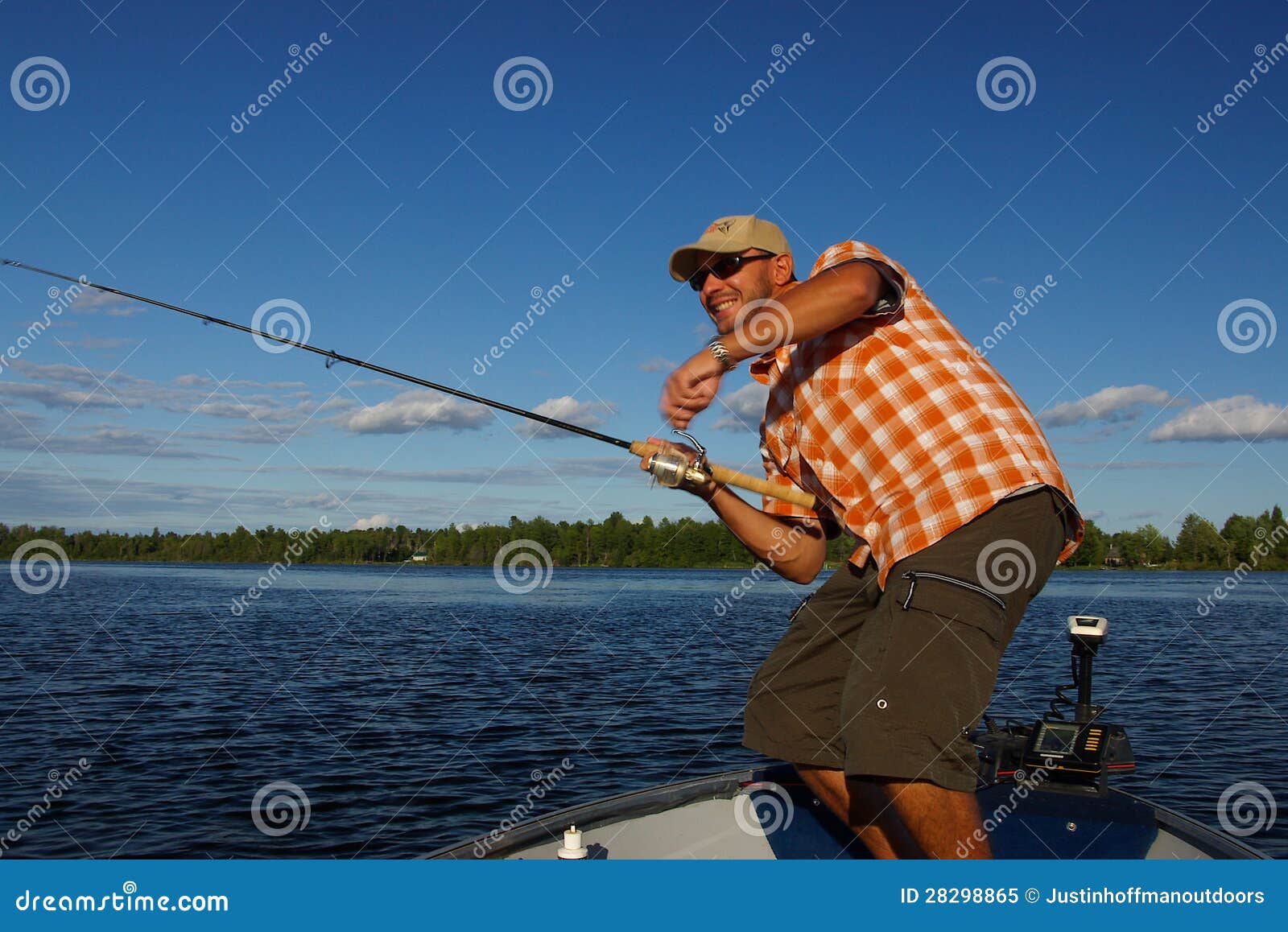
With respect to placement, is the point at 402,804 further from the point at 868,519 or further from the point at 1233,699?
the point at 1233,699

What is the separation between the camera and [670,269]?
142 inches

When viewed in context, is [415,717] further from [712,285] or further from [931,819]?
[931,819]

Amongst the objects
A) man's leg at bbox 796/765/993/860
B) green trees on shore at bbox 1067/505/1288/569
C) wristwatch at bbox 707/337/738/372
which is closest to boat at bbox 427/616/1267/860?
man's leg at bbox 796/765/993/860

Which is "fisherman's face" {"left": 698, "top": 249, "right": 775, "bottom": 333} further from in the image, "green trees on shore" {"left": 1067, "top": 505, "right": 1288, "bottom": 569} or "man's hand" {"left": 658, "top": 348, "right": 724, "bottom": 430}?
"green trees on shore" {"left": 1067, "top": 505, "right": 1288, "bottom": 569}

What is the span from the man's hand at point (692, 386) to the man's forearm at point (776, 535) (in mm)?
966

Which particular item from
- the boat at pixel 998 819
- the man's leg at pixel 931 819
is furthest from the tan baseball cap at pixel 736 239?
the boat at pixel 998 819

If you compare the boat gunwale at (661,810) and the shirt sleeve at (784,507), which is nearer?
the shirt sleeve at (784,507)

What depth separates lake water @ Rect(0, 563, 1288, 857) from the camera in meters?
10.8

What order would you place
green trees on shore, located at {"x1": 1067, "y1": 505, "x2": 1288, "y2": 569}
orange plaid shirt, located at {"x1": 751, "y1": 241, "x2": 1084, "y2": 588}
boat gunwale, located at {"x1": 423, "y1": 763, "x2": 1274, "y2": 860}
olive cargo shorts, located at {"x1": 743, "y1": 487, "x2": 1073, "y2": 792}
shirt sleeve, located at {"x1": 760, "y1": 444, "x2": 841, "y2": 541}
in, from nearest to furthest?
olive cargo shorts, located at {"x1": 743, "y1": 487, "x2": 1073, "y2": 792} < orange plaid shirt, located at {"x1": 751, "y1": 241, "x2": 1084, "y2": 588} < shirt sleeve, located at {"x1": 760, "y1": 444, "x2": 841, "y2": 541} < boat gunwale, located at {"x1": 423, "y1": 763, "x2": 1274, "y2": 860} < green trees on shore, located at {"x1": 1067, "y1": 505, "x2": 1288, "y2": 569}

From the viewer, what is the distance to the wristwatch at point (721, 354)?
308cm

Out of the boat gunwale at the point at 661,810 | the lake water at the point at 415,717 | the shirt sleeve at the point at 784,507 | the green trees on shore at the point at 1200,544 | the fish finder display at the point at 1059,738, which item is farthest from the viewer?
the green trees on shore at the point at 1200,544

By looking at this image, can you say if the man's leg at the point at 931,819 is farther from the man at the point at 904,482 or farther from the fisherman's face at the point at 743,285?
the fisherman's face at the point at 743,285

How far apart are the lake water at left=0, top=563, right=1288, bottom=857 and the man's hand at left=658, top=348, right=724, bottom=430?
7769 millimetres

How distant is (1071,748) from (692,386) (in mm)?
2477
